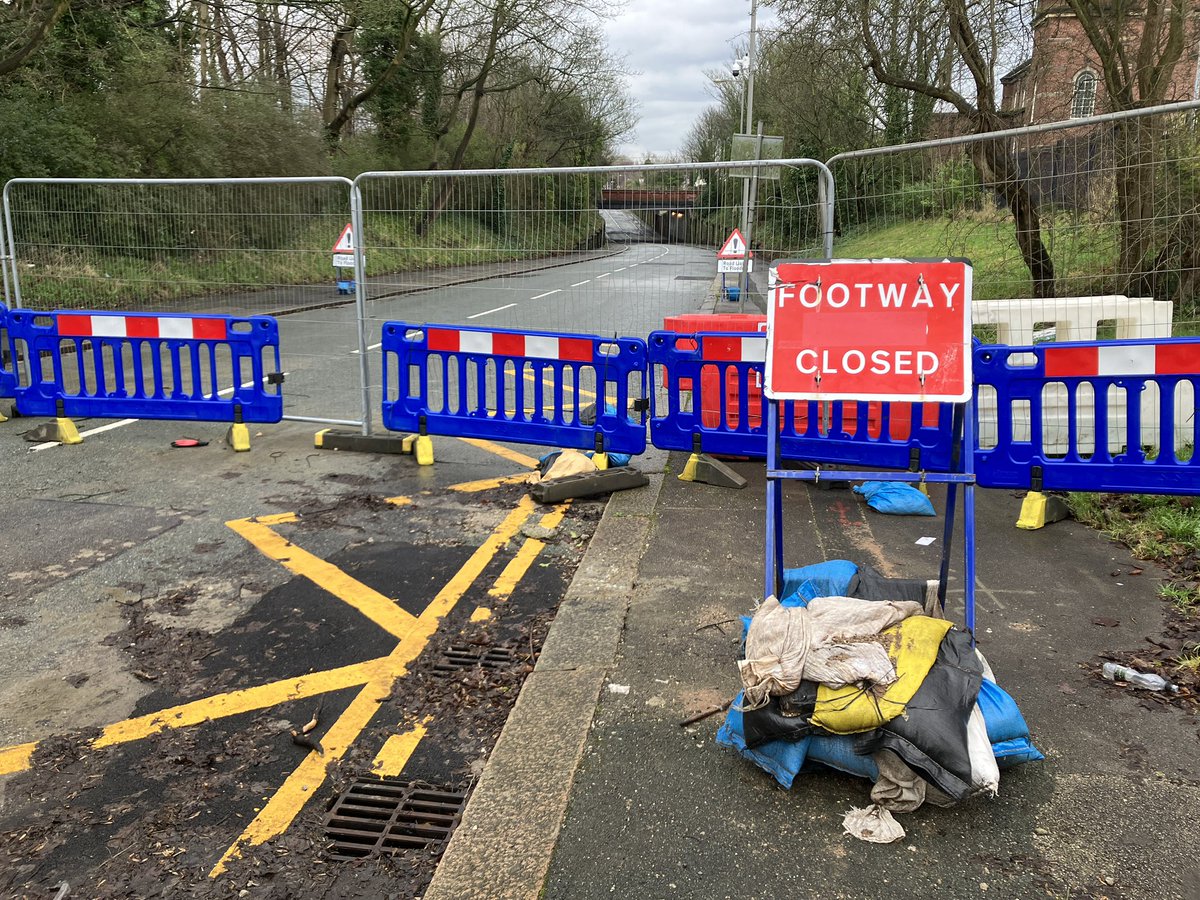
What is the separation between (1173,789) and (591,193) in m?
5.94

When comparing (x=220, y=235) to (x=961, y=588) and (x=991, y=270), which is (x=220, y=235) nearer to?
(x=991, y=270)

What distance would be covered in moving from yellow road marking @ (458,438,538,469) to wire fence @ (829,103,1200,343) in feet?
9.93

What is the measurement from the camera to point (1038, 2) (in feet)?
40.9

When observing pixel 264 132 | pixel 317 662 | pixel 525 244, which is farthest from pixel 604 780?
pixel 264 132

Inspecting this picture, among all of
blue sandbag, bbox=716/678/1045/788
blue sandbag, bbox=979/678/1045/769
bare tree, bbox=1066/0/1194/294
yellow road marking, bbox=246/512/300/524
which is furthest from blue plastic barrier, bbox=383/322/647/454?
bare tree, bbox=1066/0/1194/294

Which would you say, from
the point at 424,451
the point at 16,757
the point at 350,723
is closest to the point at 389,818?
the point at 350,723

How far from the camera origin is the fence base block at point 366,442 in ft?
25.2

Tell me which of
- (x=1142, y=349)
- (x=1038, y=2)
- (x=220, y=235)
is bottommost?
(x=1142, y=349)

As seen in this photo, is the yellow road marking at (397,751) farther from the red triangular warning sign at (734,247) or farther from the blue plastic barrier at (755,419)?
the red triangular warning sign at (734,247)

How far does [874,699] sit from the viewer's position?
2.87 metres

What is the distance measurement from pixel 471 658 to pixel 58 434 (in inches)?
227

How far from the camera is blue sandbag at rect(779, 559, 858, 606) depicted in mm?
3678

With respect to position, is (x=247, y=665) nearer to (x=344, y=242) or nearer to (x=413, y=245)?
(x=413, y=245)

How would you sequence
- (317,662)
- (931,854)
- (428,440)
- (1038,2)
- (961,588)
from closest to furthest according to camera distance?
(931,854), (317,662), (961,588), (428,440), (1038,2)
